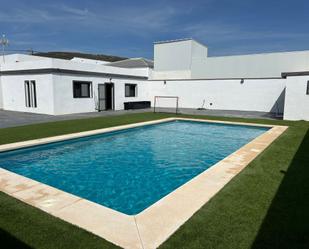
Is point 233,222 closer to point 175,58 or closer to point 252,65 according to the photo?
point 252,65

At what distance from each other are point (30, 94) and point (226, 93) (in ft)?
50.1

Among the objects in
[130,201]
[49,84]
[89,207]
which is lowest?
[130,201]

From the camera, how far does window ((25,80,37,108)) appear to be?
15922 mm

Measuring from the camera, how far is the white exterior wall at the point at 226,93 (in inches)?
693

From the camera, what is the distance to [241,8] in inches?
661

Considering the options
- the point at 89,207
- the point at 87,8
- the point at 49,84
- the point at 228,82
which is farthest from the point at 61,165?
the point at 228,82

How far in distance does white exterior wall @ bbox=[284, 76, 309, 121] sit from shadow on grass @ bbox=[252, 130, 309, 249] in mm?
10207

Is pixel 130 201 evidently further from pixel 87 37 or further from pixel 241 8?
pixel 87 37

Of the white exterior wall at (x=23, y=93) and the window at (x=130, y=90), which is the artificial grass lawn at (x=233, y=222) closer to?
the white exterior wall at (x=23, y=93)

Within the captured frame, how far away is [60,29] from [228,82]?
1618cm

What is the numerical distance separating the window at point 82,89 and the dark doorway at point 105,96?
959 millimetres

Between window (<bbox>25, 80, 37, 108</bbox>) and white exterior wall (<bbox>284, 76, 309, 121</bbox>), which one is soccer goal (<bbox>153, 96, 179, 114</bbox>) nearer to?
white exterior wall (<bbox>284, 76, 309, 121</bbox>)

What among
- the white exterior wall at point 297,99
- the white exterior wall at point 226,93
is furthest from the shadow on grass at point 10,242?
the white exterior wall at point 226,93

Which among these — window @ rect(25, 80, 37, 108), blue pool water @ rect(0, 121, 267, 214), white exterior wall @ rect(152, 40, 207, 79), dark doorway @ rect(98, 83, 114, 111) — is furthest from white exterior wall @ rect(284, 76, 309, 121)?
window @ rect(25, 80, 37, 108)
